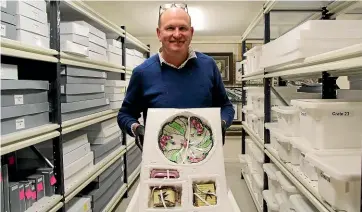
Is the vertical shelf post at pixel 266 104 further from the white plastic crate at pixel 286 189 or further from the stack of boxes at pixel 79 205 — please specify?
the stack of boxes at pixel 79 205

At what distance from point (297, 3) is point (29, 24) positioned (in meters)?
A: 2.12

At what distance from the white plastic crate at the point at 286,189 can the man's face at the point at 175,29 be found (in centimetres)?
122

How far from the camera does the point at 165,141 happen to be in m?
1.39

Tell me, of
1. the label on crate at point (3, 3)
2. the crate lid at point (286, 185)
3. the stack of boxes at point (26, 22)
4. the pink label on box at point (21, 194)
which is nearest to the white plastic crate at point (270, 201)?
the crate lid at point (286, 185)

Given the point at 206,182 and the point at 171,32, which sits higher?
the point at 171,32

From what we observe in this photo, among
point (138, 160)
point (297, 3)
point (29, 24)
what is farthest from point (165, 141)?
point (138, 160)

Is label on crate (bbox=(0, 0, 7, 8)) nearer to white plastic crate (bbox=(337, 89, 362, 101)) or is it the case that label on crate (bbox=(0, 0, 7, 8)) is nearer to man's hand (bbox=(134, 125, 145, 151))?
man's hand (bbox=(134, 125, 145, 151))

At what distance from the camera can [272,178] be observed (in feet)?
8.39

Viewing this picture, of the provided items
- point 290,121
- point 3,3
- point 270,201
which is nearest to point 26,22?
point 3,3

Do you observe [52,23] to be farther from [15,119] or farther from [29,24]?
[15,119]

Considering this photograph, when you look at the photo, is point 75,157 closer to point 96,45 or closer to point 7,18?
point 96,45

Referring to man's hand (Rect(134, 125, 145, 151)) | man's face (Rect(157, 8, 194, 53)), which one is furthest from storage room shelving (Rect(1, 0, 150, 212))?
man's face (Rect(157, 8, 194, 53))

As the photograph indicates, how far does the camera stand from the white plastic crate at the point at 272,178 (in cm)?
255

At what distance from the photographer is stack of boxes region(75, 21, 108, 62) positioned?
2648mm
